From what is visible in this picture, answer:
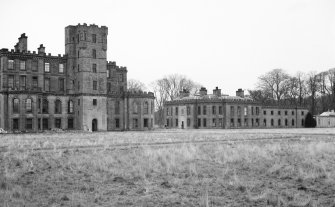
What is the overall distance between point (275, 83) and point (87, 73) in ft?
189

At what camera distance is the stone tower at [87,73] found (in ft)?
193

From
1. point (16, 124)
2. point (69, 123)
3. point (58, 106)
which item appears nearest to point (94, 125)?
point (69, 123)

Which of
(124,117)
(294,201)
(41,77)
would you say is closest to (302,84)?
(124,117)

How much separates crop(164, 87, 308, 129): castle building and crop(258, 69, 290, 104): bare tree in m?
12.5

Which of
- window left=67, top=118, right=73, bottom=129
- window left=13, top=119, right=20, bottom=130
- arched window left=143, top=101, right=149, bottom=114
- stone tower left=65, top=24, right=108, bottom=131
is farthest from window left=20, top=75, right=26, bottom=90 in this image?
arched window left=143, top=101, right=149, bottom=114

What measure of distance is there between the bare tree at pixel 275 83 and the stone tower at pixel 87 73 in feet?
175

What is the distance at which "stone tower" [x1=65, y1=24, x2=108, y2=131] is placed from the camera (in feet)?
193

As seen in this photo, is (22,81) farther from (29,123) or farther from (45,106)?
(29,123)

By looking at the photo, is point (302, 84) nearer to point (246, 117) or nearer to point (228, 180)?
point (246, 117)

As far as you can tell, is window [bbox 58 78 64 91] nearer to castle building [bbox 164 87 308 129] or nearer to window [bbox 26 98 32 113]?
window [bbox 26 98 32 113]

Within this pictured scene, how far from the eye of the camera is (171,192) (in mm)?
13664

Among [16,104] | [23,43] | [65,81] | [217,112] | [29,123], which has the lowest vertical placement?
[29,123]

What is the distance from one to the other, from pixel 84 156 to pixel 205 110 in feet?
194

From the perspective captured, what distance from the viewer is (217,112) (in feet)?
258
